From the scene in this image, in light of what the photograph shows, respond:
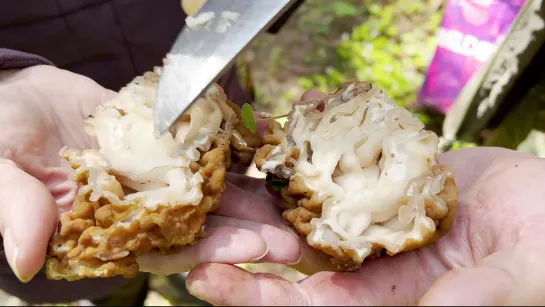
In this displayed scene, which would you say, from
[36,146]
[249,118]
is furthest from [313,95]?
[36,146]

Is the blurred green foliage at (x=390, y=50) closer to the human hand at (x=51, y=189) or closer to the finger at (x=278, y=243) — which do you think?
the human hand at (x=51, y=189)

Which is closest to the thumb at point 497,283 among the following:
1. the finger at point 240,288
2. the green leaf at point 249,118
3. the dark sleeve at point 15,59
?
the finger at point 240,288

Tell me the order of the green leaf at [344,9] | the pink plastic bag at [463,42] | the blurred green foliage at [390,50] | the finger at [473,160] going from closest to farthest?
1. the finger at [473,160]
2. the pink plastic bag at [463,42]
3. the blurred green foliage at [390,50]
4. the green leaf at [344,9]

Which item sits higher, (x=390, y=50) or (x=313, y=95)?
(x=313, y=95)

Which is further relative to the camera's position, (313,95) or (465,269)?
(313,95)

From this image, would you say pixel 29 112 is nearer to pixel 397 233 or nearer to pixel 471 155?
pixel 397 233

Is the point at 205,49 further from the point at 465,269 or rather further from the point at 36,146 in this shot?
the point at 465,269
